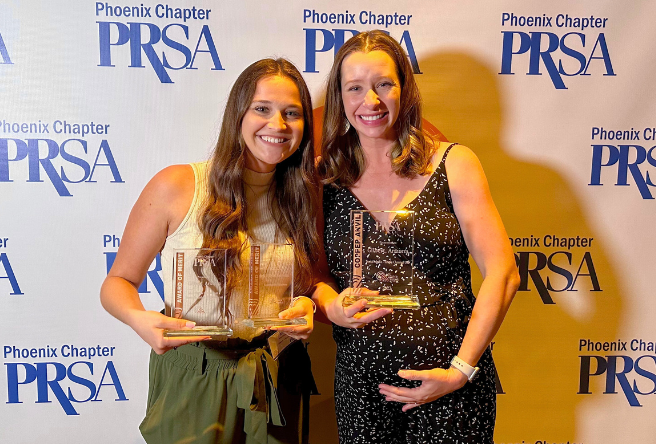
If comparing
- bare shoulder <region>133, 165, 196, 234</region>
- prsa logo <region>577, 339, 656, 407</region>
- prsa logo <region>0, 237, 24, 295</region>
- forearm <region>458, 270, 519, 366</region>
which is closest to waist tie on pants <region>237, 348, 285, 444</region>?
Result: bare shoulder <region>133, 165, 196, 234</region>

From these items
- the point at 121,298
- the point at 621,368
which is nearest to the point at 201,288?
the point at 121,298

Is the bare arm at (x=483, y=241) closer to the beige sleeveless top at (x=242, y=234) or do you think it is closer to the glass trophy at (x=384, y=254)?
the glass trophy at (x=384, y=254)

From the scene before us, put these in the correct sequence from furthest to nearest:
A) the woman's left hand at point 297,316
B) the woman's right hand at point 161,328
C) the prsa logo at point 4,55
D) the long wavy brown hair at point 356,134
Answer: the prsa logo at point 4,55 → the long wavy brown hair at point 356,134 → the woman's left hand at point 297,316 → the woman's right hand at point 161,328

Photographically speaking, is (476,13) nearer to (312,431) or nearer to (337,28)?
(337,28)

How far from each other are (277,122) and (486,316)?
0.86 meters

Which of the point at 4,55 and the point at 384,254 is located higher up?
the point at 4,55

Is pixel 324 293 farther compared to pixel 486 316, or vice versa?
pixel 324 293

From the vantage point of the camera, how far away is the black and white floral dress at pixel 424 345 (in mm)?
1690

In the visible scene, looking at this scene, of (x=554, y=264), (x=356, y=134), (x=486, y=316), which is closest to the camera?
(x=486, y=316)

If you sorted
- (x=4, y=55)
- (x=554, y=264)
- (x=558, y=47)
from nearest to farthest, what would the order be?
(x=4, y=55)
(x=558, y=47)
(x=554, y=264)

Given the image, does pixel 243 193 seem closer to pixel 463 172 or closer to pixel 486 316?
pixel 463 172

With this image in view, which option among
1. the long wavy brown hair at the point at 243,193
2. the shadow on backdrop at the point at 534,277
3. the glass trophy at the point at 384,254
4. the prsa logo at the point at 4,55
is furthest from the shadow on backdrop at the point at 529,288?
the prsa logo at the point at 4,55

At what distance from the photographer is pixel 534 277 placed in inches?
101

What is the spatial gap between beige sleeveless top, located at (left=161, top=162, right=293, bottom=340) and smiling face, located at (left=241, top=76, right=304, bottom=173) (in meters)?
0.13
